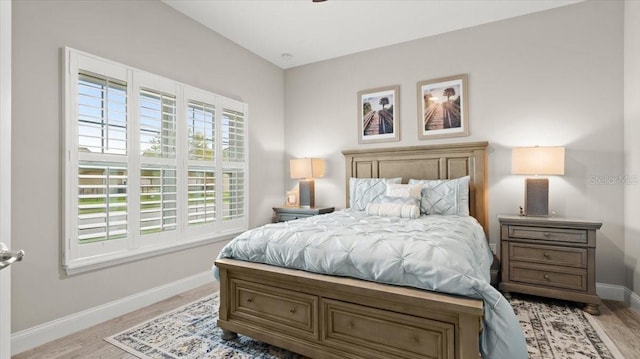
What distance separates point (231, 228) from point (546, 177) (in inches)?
141

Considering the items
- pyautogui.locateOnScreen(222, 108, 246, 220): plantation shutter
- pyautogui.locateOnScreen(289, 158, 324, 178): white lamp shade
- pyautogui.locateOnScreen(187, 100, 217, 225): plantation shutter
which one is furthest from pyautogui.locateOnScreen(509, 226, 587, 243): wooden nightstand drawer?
pyautogui.locateOnScreen(187, 100, 217, 225): plantation shutter

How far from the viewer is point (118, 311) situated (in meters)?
2.70

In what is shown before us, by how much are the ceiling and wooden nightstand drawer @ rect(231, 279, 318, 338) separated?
272 cm

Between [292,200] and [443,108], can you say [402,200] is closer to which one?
[443,108]

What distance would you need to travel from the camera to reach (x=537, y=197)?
312 centimetres

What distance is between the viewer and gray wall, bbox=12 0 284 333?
2.18m

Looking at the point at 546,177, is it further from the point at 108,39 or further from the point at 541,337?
the point at 108,39

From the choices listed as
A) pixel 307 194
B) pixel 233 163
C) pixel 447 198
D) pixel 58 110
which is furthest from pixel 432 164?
pixel 58 110

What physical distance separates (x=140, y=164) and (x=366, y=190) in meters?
2.39

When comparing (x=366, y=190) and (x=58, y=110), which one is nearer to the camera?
(x=58, y=110)

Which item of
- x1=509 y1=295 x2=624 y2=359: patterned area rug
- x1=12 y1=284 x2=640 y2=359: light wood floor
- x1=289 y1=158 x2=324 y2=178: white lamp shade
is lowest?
x1=12 y1=284 x2=640 y2=359: light wood floor

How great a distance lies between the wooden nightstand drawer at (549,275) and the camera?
273 centimetres

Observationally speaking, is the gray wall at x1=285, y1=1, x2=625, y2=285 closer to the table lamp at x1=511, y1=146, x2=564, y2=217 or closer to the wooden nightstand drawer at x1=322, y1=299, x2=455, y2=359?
the table lamp at x1=511, y1=146, x2=564, y2=217

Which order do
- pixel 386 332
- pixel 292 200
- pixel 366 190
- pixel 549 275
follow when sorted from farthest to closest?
pixel 292 200
pixel 366 190
pixel 549 275
pixel 386 332
